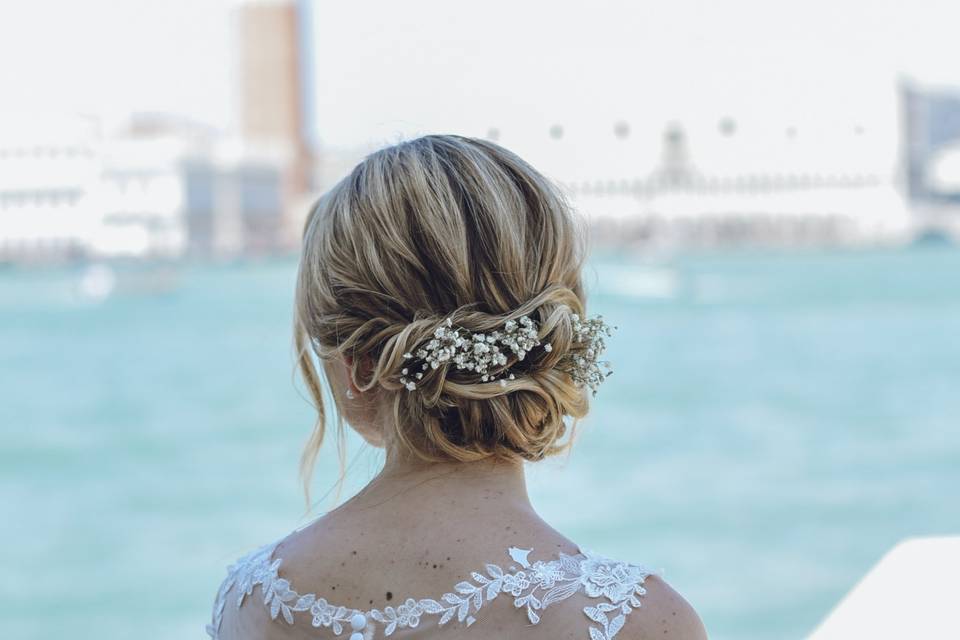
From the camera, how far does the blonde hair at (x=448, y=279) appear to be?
0.93m

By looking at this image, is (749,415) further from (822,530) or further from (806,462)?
(822,530)

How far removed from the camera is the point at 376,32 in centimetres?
601

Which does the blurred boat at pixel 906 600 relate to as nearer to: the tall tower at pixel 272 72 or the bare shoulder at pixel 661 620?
the bare shoulder at pixel 661 620

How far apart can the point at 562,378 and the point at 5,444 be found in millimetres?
16293

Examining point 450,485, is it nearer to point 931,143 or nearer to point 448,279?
point 448,279

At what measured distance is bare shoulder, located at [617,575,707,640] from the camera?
877mm

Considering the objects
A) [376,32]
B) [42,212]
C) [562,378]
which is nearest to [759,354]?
[376,32]

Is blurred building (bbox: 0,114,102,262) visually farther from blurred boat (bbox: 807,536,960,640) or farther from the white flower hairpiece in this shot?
the white flower hairpiece

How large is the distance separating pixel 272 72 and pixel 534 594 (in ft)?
194

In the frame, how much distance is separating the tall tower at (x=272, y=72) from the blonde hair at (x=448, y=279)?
56.4m

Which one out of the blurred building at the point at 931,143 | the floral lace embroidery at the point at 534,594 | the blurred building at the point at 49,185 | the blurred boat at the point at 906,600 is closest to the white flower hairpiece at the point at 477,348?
the floral lace embroidery at the point at 534,594

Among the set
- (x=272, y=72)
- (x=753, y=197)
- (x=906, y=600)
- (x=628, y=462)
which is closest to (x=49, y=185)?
(x=272, y=72)

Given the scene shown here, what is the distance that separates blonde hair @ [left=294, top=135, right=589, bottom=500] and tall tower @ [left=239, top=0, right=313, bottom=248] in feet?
185

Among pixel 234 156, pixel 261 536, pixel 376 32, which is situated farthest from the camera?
pixel 234 156
